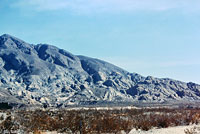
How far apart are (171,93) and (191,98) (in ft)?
40.4

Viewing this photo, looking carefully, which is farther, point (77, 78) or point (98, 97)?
point (77, 78)

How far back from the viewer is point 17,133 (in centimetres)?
2480

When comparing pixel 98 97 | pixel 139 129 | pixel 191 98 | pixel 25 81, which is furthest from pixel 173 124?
pixel 25 81

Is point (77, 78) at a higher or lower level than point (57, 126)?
higher

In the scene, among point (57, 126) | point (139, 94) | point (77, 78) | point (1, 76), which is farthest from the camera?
point (77, 78)

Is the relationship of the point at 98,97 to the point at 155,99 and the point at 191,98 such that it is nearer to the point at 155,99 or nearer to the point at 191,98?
the point at 155,99

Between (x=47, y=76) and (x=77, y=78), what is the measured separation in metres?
23.1

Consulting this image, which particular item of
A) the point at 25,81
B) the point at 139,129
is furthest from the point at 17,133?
the point at 25,81

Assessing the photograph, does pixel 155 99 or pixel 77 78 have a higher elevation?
pixel 77 78

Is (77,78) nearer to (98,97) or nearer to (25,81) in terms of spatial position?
(25,81)

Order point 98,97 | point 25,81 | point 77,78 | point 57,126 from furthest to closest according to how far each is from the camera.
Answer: point 77,78 → point 25,81 → point 98,97 → point 57,126

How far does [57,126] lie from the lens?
1190 inches

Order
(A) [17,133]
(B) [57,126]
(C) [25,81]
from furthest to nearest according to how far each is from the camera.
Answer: (C) [25,81]
(B) [57,126]
(A) [17,133]

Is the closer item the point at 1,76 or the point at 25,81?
the point at 25,81
